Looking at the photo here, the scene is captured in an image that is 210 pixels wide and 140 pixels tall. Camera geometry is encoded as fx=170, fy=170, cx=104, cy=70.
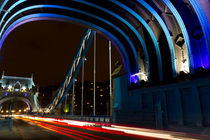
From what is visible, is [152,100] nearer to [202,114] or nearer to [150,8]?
[202,114]

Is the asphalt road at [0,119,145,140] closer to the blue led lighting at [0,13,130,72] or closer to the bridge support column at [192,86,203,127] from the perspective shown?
the bridge support column at [192,86,203,127]

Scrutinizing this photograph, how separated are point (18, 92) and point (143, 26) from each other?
9241cm

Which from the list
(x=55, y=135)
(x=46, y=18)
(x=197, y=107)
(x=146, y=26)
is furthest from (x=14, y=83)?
(x=197, y=107)

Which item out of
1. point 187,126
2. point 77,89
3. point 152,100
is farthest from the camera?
point 77,89

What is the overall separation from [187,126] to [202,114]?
1.67m

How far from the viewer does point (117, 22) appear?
23766 mm

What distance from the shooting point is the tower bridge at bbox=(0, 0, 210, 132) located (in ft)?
48.8

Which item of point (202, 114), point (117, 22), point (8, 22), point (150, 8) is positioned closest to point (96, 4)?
point (117, 22)

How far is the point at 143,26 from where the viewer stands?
21656mm

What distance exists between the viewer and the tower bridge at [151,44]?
14.9 meters

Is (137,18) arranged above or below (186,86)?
above

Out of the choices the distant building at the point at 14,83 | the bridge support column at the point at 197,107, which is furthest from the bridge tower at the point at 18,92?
the bridge support column at the point at 197,107

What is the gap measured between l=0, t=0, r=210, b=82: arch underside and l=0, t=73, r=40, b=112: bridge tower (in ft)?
244

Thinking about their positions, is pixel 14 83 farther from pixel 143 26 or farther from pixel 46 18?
pixel 143 26
